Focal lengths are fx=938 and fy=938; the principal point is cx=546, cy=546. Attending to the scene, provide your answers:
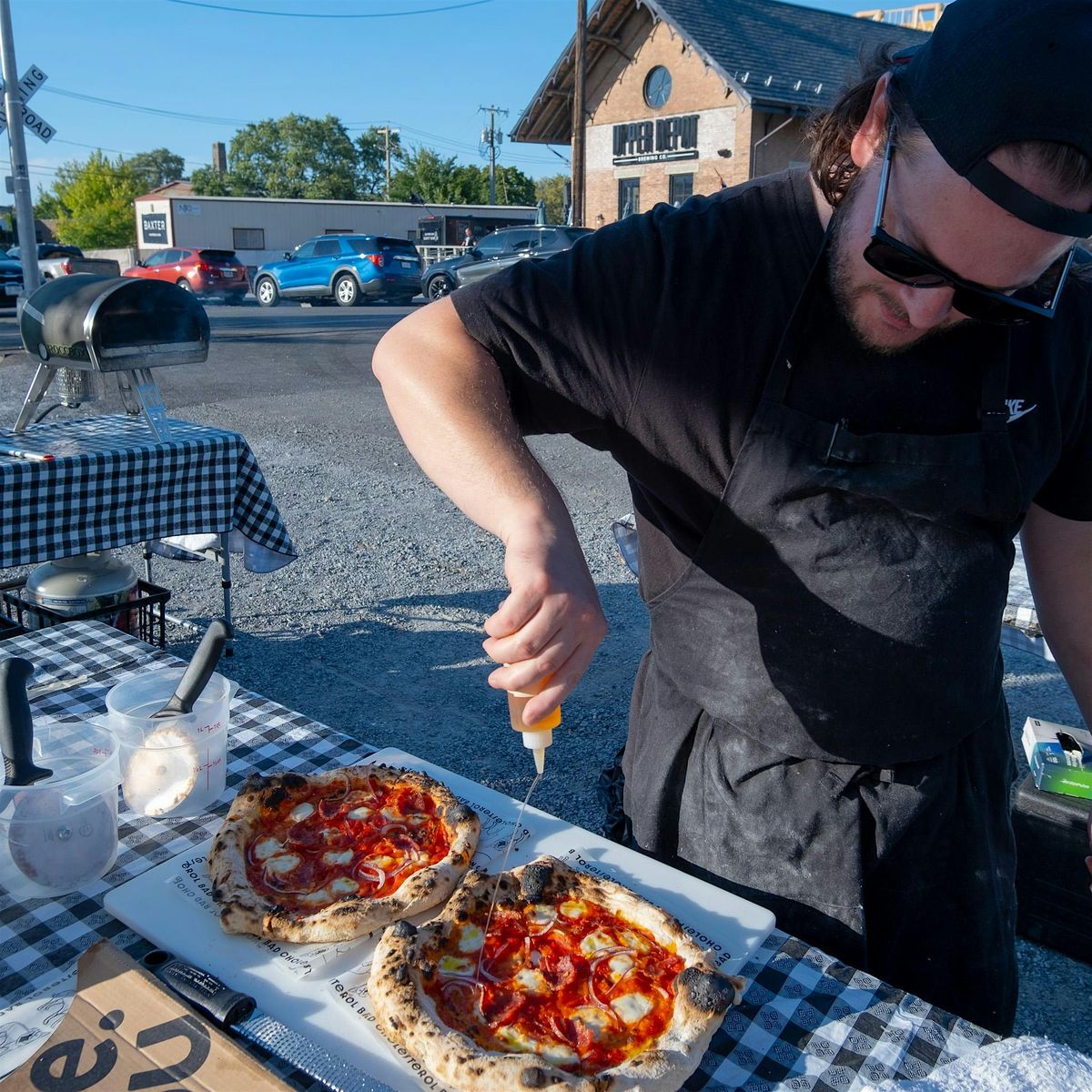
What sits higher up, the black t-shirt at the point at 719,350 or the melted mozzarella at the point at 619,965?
the black t-shirt at the point at 719,350

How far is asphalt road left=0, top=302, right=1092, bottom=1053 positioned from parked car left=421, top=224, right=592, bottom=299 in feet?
36.4

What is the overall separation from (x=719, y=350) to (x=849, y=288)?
0.74ft

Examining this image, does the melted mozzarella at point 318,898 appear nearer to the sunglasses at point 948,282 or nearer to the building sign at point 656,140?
the sunglasses at point 948,282

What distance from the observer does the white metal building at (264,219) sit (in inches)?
1537

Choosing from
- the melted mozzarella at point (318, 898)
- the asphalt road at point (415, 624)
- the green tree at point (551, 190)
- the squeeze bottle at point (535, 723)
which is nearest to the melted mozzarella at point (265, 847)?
the melted mozzarella at point (318, 898)

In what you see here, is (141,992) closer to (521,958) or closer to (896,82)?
(521,958)

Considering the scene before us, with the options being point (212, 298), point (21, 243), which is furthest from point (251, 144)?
point (21, 243)

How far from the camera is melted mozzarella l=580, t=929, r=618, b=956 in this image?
1.35 meters

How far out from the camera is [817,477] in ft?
4.93

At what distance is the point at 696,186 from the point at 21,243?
1896 cm

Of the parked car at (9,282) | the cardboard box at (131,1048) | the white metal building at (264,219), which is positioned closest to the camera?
the cardboard box at (131,1048)

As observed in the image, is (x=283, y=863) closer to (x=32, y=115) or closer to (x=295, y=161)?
(x=32, y=115)

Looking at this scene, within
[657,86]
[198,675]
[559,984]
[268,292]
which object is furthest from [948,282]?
[657,86]

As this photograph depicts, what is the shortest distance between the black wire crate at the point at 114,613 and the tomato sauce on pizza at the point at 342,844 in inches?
93.8
